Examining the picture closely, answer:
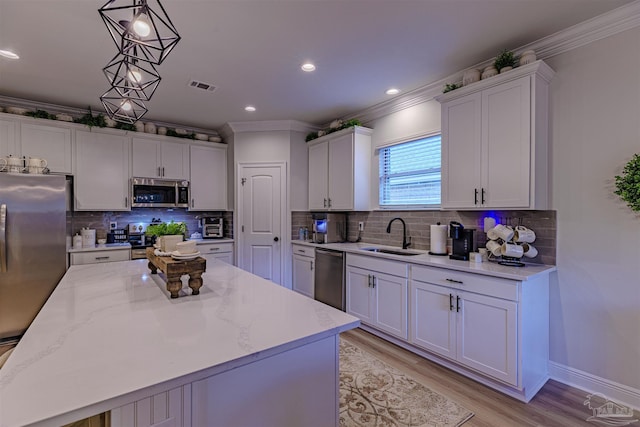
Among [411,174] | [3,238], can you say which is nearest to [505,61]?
[411,174]

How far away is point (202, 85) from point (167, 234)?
7.07 feet

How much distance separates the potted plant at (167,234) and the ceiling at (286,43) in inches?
59.5

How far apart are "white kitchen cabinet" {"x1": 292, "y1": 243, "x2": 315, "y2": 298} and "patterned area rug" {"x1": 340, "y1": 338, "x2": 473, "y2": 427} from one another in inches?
65.2

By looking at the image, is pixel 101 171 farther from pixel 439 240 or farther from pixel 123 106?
pixel 439 240

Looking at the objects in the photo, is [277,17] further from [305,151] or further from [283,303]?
[305,151]

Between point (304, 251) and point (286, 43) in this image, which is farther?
point (304, 251)

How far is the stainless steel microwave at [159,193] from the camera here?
424cm

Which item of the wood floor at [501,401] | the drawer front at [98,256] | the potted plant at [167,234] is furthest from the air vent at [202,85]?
the wood floor at [501,401]

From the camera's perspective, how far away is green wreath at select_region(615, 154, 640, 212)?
1.98 meters

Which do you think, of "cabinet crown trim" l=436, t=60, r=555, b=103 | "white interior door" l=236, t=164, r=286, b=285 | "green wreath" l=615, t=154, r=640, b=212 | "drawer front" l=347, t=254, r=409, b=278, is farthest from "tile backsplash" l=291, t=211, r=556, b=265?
"cabinet crown trim" l=436, t=60, r=555, b=103

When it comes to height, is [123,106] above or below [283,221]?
above

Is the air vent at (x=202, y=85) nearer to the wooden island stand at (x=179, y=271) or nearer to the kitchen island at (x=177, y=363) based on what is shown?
the wooden island stand at (x=179, y=271)

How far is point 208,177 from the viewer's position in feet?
15.9

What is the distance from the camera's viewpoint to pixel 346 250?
3.56m
